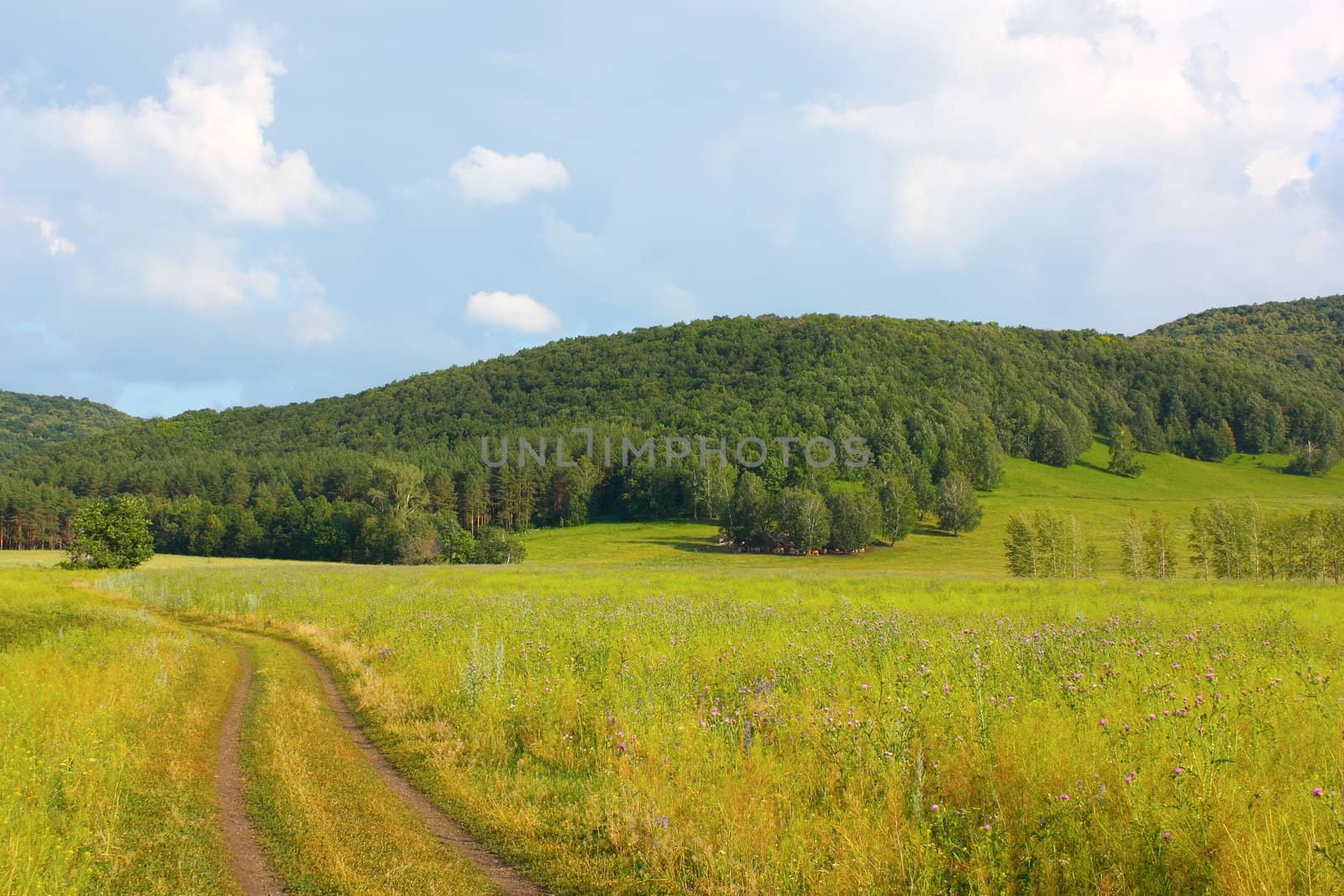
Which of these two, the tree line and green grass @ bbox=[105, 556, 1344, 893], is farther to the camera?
the tree line

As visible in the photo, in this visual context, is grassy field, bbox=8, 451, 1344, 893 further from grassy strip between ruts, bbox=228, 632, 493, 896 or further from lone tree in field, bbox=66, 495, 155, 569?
lone tree in field, bbox=66, 495, 155, 569

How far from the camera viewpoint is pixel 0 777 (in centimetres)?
706

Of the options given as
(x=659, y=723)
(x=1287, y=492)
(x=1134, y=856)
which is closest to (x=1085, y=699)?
(x=1134, y=856)

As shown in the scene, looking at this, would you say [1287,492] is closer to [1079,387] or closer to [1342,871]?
[1079,387]

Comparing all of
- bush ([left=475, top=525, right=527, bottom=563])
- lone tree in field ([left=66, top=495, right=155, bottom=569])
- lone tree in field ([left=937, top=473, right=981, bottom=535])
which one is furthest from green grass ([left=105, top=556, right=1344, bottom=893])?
lone tree in field ([left=937, top=473, right=981, bottom=535])

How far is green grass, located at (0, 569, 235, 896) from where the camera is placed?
580 cm

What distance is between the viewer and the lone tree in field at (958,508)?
356 ft

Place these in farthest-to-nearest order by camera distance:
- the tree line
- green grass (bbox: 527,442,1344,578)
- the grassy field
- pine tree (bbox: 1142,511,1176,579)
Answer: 1. green grass (bbox: 527,442,1344,578)
2. pine tree (bbox: 1142,511,1176,579)
3. the tree line
4. the grassy field

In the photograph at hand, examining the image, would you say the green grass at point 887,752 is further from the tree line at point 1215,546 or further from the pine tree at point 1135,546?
the pine tree at point 1135,546

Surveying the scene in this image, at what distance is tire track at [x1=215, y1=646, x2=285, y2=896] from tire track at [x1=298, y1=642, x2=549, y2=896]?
135cm

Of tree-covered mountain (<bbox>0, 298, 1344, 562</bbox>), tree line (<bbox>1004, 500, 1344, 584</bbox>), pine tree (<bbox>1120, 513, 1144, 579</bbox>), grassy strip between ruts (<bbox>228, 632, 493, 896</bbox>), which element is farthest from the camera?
tree-covered mountain (<bbox>0, 298, 1344, 562</bbox>)

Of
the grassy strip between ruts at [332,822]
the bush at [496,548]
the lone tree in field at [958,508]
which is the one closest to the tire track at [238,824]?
the grassy strip between ruts at [332,822]

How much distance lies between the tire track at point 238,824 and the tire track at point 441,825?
135cm

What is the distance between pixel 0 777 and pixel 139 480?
13731 centimetres
